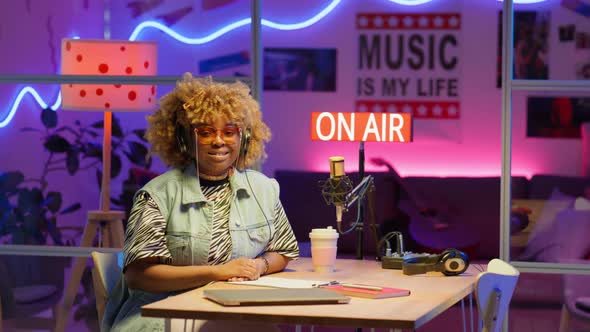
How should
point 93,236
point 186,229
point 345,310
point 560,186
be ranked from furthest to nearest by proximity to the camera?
point 560,186 → point 93,236 → point 186,229 → point 345,310

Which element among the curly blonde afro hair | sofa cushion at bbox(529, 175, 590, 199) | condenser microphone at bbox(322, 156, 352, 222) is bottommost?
sofa cushion at bbox(529, 175, 590, 199)

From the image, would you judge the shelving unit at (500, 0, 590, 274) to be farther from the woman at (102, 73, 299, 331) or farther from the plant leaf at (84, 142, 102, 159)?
the plant leaf at (84, 142, 102, 159)

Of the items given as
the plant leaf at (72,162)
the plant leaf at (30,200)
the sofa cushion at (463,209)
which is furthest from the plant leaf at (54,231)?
the sofa cushion at (463,209)

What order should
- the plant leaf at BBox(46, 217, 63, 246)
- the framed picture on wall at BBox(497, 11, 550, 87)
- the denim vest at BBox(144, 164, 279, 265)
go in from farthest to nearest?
the framed picture on wall at BBox(497, 11, 550, 87) → the plant leaf at BBox(46, 217, 63, 246) → the denim vest at BBox(144, 164, 279, 265)

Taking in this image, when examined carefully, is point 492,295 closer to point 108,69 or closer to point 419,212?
point 108,69

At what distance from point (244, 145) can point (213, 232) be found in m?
0.32

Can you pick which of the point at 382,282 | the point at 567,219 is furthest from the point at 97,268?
the point at 567,219

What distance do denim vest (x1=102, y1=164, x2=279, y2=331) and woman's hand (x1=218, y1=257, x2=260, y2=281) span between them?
0.14m

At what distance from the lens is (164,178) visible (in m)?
2.82

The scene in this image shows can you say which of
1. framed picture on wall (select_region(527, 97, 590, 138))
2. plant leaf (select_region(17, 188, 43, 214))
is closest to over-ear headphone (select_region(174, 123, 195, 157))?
plant leaf (select_region(17, 188, 43, 214))

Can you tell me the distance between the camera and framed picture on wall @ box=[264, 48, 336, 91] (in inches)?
277

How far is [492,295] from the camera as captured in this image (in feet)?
8.07

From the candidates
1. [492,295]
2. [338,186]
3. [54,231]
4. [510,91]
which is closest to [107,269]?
[338,186]

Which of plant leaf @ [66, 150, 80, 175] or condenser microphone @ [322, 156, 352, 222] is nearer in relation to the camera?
condenser microphone @ [322, 156, 352, 222]
